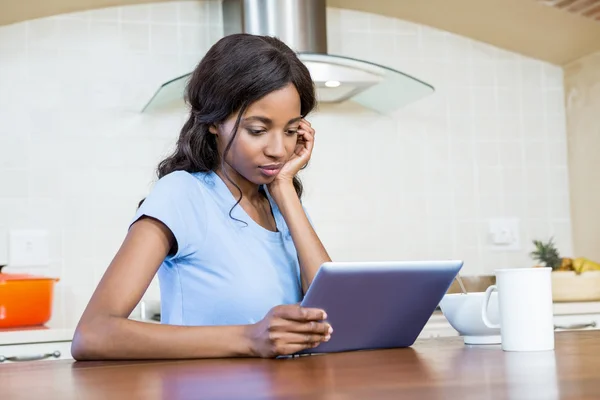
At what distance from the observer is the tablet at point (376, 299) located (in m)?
1.29

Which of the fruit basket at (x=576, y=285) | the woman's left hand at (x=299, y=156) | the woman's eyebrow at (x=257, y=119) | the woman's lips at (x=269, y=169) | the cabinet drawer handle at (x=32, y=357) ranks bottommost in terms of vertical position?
Result: the cabinet drawer handle at (x=32, y=357)

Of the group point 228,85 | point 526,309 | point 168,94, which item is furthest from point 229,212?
point 168,94

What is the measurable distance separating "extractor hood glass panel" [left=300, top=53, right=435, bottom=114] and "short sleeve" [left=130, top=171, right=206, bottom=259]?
4.53 ft

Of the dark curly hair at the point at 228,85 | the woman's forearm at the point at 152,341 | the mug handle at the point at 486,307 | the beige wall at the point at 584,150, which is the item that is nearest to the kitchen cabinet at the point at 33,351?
the dark curly hair at the point at 228,85

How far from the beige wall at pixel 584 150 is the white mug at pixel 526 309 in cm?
255

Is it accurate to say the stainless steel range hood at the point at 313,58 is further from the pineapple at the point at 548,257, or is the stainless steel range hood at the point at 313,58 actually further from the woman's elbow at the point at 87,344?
the woman's elbow at the point at 87,344

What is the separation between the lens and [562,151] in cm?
383

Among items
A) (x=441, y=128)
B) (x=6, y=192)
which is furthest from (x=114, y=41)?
→ (x=441, y=128)

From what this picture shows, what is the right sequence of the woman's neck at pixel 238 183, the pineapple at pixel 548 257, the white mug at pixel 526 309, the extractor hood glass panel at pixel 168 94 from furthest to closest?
the pineapple at pixel 548 257
the extractor hood glass panel at pixel 168 94
the woman's neck at pixel 238 183
the white mug at pixel 526 309

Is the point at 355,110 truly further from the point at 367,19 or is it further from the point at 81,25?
the point at 81,25

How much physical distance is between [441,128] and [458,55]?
324 millimetres

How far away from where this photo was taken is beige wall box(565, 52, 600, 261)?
3.69m

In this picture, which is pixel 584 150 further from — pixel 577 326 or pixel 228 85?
pixel 228 85

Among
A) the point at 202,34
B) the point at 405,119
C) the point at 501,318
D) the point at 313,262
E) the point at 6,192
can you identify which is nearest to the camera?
the point at 501,318
